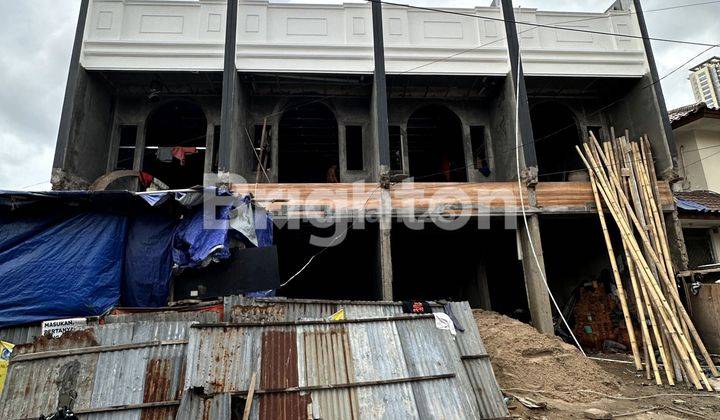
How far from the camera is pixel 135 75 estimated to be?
38.9 feet

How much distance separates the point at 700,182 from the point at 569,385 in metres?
12.6

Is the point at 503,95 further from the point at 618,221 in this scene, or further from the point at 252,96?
the point at 252,96

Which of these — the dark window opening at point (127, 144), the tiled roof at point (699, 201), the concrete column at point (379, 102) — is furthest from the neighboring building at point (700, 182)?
the dark window opening at point (127, 144)

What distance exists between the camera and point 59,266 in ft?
22.8

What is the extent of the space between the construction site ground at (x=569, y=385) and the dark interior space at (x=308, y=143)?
765 cm

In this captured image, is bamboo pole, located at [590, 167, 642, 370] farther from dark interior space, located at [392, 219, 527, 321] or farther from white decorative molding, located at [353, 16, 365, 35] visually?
white decorative molding, located at [353, 16, 365, 35]

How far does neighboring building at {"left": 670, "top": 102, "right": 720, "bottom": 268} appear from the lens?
12.4 m

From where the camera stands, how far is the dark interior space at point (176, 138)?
1342cm

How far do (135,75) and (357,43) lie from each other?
6.72 m

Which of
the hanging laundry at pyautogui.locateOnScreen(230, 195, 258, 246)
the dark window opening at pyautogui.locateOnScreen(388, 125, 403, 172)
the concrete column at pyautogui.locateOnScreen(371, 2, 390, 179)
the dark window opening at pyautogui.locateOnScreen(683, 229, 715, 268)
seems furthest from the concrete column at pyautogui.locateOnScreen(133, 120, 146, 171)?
the dark window opening at pyautogui.locateOnScreen(683, 229, 715, 268)

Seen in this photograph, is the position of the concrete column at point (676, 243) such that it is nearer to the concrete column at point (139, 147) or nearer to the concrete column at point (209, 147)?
the concrete column at point (209, 147)

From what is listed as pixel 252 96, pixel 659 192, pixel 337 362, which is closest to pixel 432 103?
pixel 252 96

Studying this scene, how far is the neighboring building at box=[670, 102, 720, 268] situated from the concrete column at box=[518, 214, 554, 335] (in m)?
4.90

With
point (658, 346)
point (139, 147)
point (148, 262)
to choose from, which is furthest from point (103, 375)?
point (658, 346)
